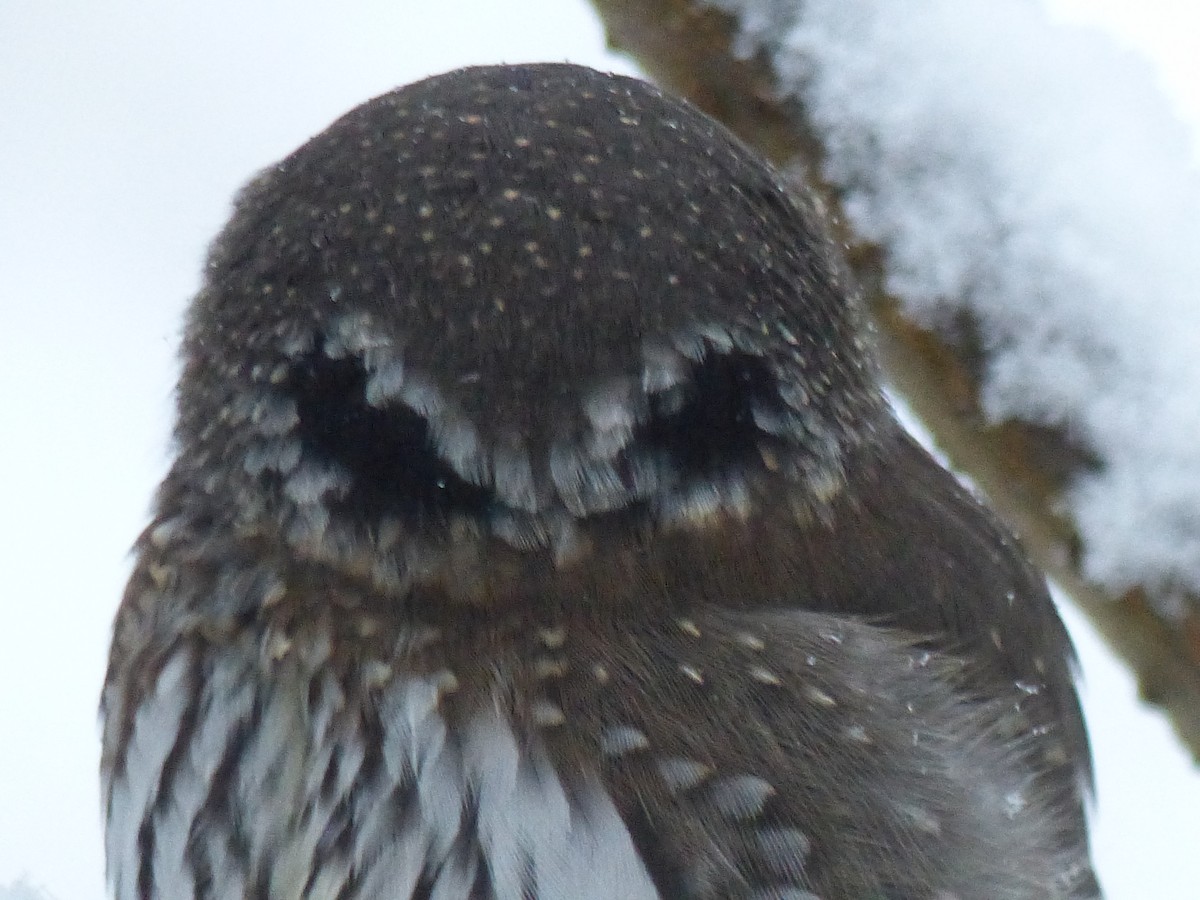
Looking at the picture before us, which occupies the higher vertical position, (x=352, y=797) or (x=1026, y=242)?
(x=1026, y=242)

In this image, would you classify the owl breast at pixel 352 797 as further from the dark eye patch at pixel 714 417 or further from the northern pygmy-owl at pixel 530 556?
the dark eye patch at pixel 714 417

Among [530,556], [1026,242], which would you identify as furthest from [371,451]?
[1026,242]

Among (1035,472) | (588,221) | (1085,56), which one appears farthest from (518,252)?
(1085,56)

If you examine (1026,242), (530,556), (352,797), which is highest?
(1026,242)

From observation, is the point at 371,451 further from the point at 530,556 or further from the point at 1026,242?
the point at 1026,242

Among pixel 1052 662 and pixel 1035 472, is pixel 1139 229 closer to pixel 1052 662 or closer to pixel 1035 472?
pixel 1035 472

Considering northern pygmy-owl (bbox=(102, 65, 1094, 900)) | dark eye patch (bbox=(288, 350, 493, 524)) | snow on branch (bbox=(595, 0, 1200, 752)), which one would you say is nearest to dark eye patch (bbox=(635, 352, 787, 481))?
northern pygmy-owl (bbox=(102, 65, 1094, 900))

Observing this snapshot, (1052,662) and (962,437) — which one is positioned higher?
(962,437)

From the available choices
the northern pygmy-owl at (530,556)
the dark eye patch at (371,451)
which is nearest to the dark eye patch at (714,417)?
the northern pygmy-owl at (530,556)
